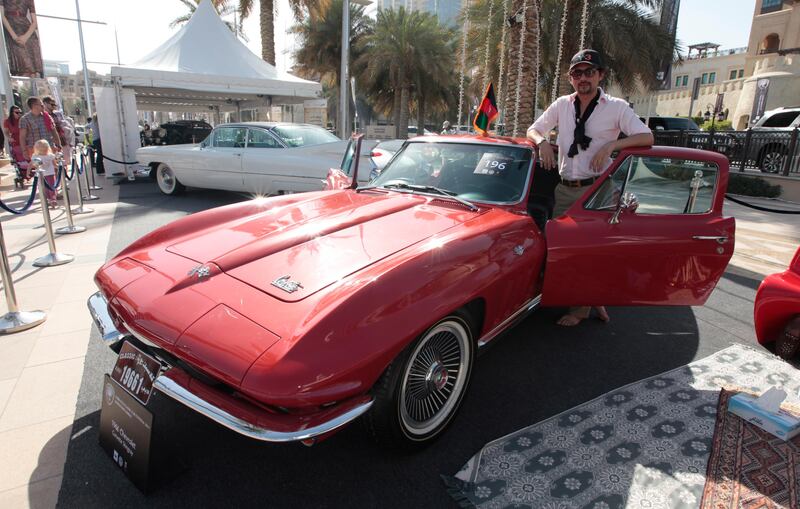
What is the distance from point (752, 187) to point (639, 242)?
35.7 ft

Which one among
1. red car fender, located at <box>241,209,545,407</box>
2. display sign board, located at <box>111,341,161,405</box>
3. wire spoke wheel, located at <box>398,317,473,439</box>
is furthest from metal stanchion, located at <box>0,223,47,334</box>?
wire spoke wheel, located at <box>398,317,473,439</box>

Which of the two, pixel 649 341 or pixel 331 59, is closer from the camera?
pixel 649 341

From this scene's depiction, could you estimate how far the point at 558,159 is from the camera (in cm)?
373

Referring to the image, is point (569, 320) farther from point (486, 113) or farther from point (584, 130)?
point (486, 113)

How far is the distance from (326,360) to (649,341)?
302 centimetres

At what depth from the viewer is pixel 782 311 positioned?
3.27m

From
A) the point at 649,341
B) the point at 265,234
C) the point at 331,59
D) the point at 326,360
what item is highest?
the point at 331,59

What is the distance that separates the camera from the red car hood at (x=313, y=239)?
219 cm

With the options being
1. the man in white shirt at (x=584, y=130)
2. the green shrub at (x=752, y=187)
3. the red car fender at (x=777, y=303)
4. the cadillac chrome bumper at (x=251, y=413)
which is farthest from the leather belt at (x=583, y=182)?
the green shrub at (x=752, y=187)

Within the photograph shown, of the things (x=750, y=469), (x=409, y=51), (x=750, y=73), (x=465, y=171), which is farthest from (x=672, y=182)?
(x=750, y=73)

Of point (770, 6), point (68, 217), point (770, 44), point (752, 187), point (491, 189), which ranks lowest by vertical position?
point (68, 217)

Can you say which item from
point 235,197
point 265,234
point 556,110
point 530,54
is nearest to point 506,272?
point 265,234

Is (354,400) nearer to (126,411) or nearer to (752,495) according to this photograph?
(126,411)

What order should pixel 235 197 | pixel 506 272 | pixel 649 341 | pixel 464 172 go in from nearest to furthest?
pixel 506 272, pixel 464 172, pixel 649 341, pixel 235 197
